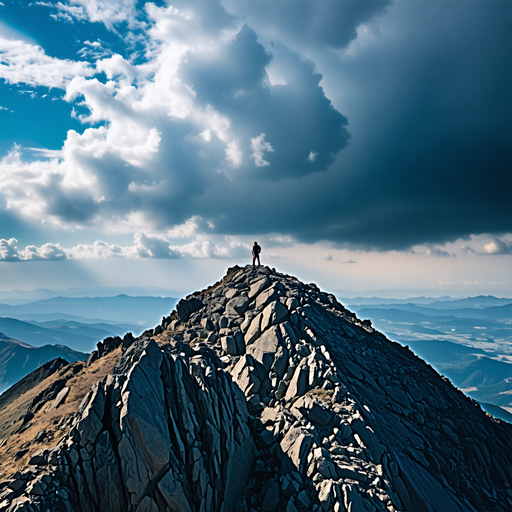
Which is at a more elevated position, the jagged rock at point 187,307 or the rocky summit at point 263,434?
the jagged rock at point 187,307

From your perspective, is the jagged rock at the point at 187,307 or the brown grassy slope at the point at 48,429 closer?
the brown grassy slope at the point at 48,429

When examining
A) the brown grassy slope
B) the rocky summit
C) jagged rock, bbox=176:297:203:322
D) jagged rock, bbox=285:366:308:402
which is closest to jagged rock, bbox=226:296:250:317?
the rocky summit

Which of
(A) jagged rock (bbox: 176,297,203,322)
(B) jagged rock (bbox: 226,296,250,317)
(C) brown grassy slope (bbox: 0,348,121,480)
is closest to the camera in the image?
(C) brown grassy slope (bbox: 0,348,121,480)

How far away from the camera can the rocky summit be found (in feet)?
74.5

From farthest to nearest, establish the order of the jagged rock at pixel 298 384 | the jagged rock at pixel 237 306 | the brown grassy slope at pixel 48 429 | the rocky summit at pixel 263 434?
the jagged rock at pixel 237 306, the jagged rock at pixel 298 384, the brown grassy slope at pixel 48 429, the rocky summit at pixel 263 434

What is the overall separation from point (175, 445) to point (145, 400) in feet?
13.4

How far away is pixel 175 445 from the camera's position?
988 inches

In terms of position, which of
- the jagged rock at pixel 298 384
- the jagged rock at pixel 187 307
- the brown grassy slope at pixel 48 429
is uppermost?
the jagged rock at pixel 187 307

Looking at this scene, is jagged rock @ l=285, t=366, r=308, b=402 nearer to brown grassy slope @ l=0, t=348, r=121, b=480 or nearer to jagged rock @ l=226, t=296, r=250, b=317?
jagged rock @ l=226, t=296, r=250, b=317

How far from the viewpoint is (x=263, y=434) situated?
30.6m

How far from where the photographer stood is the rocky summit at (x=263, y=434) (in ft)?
74.5

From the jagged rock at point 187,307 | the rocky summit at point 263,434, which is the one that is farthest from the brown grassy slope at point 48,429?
the jagged rock at point 187,307

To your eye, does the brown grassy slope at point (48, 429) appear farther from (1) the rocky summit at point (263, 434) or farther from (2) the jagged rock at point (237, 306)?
(2) the jagged rock at point (237, 306)

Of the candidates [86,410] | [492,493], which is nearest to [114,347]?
[86,410]
